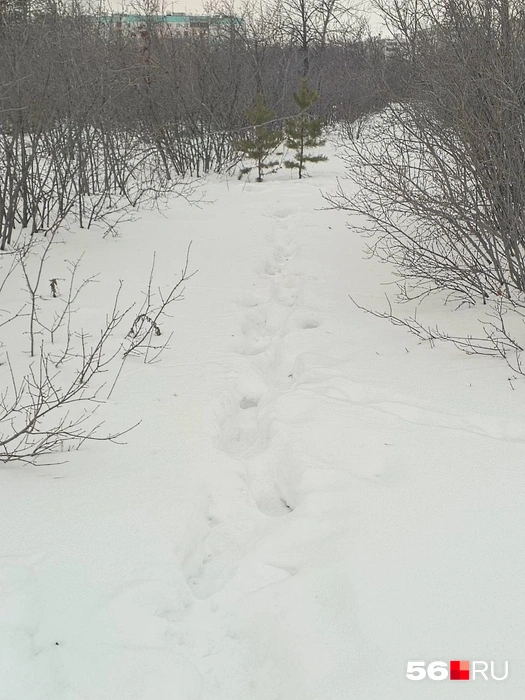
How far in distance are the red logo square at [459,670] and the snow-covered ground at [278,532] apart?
0.04m

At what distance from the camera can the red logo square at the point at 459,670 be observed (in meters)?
1.83

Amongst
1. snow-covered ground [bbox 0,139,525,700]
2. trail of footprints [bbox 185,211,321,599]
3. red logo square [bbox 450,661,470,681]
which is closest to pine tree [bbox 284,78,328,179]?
trail of footprints [bbox 185,211,321,599]

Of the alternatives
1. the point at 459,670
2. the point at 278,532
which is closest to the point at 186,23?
the point at 278,532

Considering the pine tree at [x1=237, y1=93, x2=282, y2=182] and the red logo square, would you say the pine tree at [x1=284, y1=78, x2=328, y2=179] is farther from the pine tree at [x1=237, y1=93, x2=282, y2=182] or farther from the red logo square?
the red logo square

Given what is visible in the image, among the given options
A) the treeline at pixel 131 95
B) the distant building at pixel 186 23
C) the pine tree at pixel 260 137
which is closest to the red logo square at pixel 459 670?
the treeline at pixel 131 95

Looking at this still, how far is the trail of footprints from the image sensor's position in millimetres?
2553

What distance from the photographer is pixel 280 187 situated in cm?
1151

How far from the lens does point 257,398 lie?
403 cm

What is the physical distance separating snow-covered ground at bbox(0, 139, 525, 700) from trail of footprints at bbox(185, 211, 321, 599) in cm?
1

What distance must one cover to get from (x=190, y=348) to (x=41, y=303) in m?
1.72

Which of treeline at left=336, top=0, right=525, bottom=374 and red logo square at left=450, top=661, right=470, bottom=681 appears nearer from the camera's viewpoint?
red logo square at left=450, top=661, right=470, bottom=681

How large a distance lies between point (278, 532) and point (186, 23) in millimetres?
17159

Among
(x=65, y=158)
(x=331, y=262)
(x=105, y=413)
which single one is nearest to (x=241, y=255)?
(x=331, y=262)

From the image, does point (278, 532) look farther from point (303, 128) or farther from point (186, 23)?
point (186, 23)
